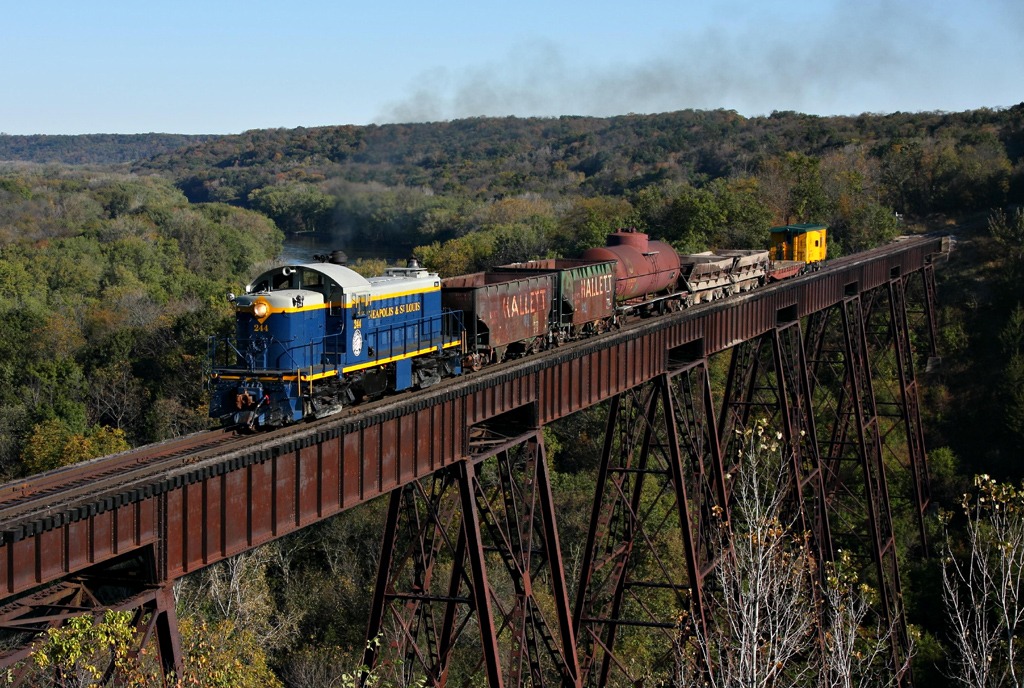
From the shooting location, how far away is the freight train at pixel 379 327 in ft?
56.6

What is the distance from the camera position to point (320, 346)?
1828cm

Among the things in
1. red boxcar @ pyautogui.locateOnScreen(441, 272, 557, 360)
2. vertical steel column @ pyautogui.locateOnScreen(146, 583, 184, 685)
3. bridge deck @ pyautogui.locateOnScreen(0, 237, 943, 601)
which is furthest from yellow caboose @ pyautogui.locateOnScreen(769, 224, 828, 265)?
vertical steel column @ pyautogui.locateOnScreen(146, 583, 184, 685)

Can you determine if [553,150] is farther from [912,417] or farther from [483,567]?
[483,567]

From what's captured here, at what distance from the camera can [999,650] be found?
109ft

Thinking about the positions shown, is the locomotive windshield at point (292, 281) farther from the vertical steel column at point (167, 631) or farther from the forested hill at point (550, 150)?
the forested hill at point (550, 150)

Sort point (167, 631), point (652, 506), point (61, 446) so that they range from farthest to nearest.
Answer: point (61, 446)
point (652, 506)
point (167, 631)

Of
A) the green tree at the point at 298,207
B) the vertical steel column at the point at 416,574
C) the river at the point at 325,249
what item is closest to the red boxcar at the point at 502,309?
the vertical steel column at the point at 416,574

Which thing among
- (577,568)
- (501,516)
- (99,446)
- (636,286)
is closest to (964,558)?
(577,568)

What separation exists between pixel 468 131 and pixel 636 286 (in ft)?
333

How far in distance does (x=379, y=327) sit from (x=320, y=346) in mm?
1282

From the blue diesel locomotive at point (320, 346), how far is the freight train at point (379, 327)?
21 mm

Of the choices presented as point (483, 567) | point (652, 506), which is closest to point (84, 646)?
point (483, 567)

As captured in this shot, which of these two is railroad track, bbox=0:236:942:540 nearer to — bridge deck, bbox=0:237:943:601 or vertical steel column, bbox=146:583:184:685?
bridge deck, bbox=0:237:943:601

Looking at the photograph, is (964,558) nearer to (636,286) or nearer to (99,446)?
(636,286)
